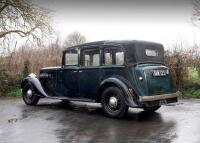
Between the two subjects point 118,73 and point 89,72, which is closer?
point 118,73

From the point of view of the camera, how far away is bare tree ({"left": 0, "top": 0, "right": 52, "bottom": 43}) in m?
19.5

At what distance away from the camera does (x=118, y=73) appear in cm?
951

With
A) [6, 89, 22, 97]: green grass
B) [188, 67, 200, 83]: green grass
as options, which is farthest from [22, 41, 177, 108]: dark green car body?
[6, 89, 22, 97]: green grass

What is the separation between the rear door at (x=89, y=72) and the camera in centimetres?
1013

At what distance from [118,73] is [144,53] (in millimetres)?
983

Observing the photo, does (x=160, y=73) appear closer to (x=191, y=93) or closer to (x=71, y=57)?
(x=71, y=57)

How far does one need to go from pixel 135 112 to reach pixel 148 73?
5.50ft

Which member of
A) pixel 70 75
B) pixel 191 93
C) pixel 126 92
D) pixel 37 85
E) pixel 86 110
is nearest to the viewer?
pixel 126 92

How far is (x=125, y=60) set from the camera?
Answer: 9492mm

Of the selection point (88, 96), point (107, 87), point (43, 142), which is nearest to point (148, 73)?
point (107, 87)

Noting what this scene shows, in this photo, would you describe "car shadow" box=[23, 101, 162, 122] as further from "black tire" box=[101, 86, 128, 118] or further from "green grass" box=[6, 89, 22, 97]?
"green grass" box=[6, 89, 22, 97]

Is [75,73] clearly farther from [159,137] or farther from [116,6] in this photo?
[159,137]

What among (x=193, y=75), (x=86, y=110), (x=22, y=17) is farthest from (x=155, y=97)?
(x=22, y=17)

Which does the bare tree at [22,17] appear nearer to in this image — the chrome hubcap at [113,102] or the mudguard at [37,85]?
the mudguard at [37,85]
